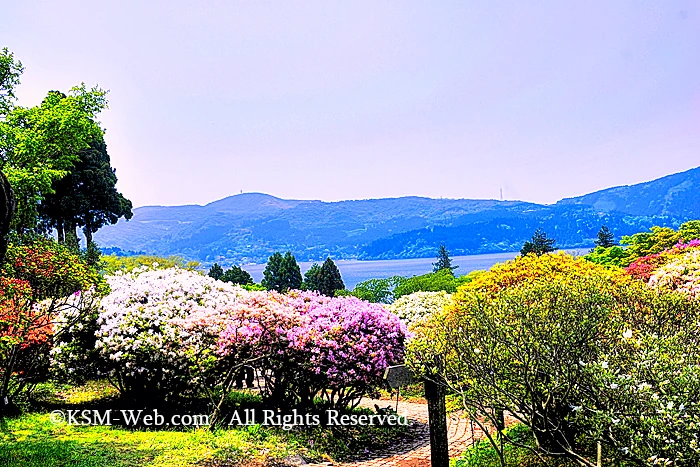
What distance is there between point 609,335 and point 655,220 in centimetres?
21939

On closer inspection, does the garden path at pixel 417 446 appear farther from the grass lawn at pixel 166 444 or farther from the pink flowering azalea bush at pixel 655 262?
the pink flowering azalea bush at pixel 655 262

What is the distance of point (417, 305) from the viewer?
12898 mm

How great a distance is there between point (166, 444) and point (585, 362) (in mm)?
4199

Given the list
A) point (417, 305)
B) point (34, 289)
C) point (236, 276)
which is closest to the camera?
point (34, 289)

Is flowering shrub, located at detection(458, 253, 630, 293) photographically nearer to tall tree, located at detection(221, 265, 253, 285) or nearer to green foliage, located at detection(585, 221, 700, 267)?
green foliage, located at detection(585, 221, 700, 267)

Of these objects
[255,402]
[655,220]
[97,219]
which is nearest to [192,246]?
Result: [655,220]

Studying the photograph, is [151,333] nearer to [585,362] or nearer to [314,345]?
[314,345]

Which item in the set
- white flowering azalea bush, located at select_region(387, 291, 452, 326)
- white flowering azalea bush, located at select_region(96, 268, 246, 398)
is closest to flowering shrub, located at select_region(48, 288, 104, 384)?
white flowering azalea bush, located at select_region(96, 268, 246, 398)

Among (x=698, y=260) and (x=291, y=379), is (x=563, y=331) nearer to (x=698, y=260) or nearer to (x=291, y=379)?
(x=291, y=379)

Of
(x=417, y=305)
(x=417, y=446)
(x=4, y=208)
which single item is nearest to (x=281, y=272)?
(x=417, y=305)

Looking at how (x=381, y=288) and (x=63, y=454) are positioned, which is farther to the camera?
(x=381, y=288)

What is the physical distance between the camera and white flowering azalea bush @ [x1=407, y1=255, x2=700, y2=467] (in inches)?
109

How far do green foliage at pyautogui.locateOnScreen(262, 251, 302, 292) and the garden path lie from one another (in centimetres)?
1970

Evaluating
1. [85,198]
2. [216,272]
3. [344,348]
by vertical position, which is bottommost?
[344,348]
